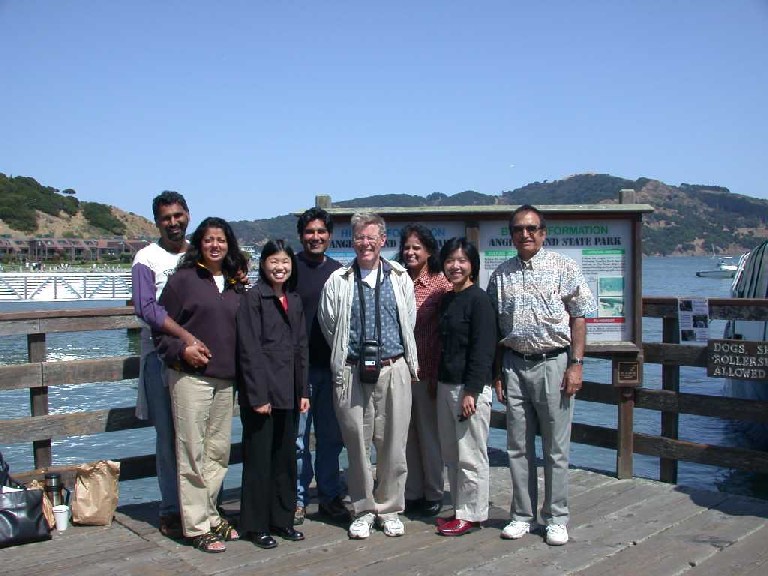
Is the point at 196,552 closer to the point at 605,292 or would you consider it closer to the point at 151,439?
the point at 605,292

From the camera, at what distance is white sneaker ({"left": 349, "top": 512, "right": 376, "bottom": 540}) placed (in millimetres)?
4703

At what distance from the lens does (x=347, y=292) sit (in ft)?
15.5

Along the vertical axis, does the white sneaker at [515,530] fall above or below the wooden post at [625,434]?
below

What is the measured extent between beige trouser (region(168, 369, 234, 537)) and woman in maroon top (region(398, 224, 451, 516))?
4.06 feet

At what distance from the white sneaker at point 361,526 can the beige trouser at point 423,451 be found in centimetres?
52

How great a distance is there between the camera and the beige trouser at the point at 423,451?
16.8ft

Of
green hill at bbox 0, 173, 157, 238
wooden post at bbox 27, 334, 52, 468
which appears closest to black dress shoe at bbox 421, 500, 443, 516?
wooden post at bbox 27, 334, 52, 468

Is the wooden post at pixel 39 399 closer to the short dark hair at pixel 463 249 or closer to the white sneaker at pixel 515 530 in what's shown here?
the short dark hair at pixel 463 249

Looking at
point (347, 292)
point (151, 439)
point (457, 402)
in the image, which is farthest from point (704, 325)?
point (151, 439)

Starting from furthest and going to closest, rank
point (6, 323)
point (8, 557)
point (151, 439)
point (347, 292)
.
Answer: point (151, 439), point (6, 323), point (347, 292), point (8, 557)

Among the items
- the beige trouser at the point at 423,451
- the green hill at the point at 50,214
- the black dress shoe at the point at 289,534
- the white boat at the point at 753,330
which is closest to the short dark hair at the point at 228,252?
the beige trouser at the point at 423,451

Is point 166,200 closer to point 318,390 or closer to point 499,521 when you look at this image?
point 318,390

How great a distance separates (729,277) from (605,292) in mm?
116991

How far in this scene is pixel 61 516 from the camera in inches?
190
